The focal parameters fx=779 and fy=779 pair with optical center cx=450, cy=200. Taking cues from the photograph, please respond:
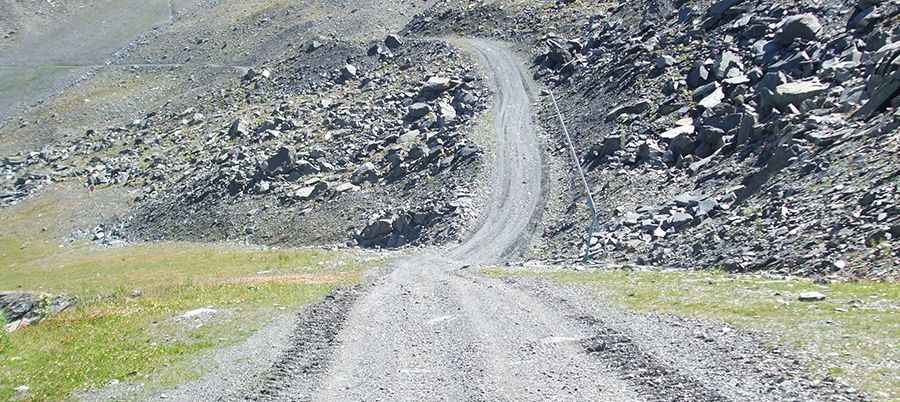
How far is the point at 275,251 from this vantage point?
6344cm

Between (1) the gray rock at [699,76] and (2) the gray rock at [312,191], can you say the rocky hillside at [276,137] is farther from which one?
(1) the gray rock at [699,76]

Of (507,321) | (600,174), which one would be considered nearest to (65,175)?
(600,174)

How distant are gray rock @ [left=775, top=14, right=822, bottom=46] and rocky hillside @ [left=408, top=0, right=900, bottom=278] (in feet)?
0.33

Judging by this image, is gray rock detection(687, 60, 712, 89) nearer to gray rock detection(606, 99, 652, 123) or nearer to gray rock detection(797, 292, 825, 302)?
gray rock detection(606, 99, 652, 123)

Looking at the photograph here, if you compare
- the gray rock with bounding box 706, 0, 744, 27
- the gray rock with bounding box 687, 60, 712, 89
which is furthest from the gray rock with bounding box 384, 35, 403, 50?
the gray rock with bounding box 687, 60, 712, 89

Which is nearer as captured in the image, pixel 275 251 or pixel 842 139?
pixel 842 139

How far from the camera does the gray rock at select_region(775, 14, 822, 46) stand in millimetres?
55938

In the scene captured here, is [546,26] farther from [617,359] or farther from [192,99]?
[617,359]

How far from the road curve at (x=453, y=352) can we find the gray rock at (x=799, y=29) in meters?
32.2

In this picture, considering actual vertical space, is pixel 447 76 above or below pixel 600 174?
above

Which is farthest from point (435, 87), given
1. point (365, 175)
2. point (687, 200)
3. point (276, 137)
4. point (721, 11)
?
point (687, 200)

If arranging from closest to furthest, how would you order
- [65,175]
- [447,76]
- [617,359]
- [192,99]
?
1. [617,359]
2. [447,76]
3. [65,175]
4. [192,99]

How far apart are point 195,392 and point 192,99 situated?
93.6 metres

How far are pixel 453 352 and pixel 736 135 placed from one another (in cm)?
3492
